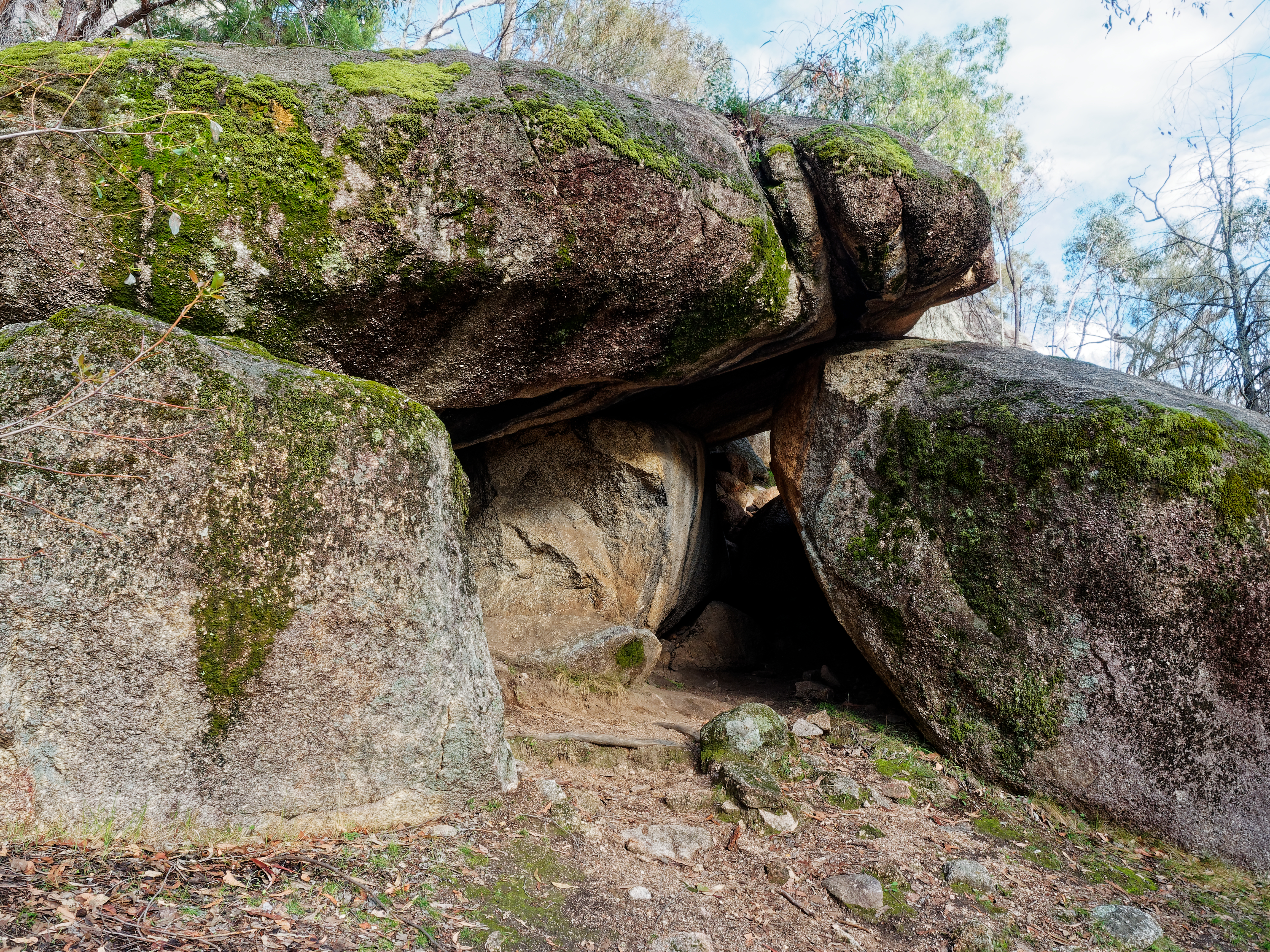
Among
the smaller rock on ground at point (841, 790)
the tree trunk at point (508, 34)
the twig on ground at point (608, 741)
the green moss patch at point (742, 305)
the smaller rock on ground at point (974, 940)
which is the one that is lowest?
the smaller rock on ground at point (974, 940)

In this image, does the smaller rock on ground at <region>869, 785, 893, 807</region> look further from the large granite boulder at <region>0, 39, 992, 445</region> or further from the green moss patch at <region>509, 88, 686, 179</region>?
the green moss patch at <region>509, 88, 686, 179</region>

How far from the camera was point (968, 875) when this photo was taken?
4652 millimetres

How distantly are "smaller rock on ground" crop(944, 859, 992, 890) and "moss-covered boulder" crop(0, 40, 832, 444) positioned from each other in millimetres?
3945

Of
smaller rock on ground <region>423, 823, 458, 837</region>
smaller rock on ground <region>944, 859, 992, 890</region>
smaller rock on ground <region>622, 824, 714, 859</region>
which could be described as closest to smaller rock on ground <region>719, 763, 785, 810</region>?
smaller rock on ground <region>622, 824, 714, 859</region>

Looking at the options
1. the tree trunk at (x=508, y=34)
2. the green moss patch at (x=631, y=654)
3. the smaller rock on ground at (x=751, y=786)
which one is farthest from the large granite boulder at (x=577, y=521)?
the tree trunk at (x=508, y=34)

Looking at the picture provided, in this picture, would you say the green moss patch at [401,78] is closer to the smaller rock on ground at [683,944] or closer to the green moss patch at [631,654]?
the green moss patch at [631,654]

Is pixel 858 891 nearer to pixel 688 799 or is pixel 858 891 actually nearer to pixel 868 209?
pixel 688 799

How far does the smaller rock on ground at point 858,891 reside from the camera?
4289 millimetres

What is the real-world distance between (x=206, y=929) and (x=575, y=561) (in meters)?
4.81

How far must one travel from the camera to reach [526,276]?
527 cm

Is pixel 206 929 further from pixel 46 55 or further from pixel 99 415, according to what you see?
pixel 46 55

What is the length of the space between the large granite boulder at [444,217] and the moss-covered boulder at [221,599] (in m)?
0.80

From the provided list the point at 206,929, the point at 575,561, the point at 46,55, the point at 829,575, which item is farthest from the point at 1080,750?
the point at 46,55

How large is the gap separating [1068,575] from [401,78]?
567 cm
